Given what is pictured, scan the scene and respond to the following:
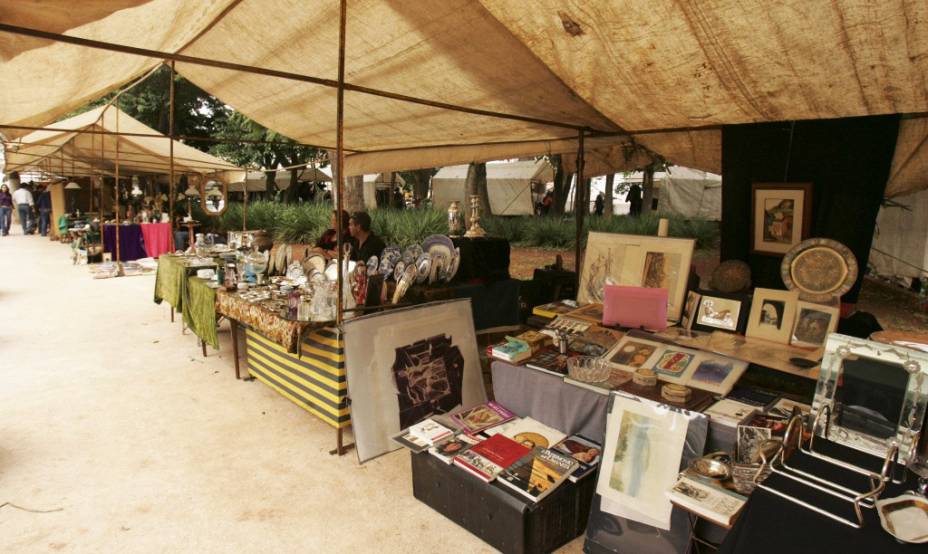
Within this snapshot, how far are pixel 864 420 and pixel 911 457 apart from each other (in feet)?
0.56

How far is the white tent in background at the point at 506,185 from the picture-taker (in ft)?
68.6

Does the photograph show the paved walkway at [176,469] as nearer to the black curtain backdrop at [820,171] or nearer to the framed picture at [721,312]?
the framed picture at [721,312]

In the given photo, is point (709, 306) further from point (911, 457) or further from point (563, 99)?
point (563, 99)

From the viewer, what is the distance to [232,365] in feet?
16.8

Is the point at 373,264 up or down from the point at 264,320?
up

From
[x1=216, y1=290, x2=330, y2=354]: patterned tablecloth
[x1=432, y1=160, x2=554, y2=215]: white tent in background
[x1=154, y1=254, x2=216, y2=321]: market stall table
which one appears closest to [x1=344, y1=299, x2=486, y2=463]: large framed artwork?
[x1=216, y1=290, x2=330, y2=354]: patterned tablecloth

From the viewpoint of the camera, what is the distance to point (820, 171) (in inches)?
130

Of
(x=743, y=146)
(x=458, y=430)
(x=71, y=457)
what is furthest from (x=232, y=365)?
(x=743, y=146)

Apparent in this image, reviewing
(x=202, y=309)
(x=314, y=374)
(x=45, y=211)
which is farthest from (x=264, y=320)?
(x=45, y=211)

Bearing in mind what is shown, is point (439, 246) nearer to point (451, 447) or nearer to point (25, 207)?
point (451, 447)

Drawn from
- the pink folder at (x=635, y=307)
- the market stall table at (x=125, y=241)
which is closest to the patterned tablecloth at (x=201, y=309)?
the pink folder at (x=635, y=307)

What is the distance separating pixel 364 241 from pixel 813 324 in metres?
3.98

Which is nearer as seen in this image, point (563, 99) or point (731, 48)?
point (731, 48)

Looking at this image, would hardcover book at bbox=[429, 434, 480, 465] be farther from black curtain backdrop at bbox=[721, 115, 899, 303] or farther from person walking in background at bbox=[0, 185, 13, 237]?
person walking in background at bbox=[0, 185, 13, 237]
